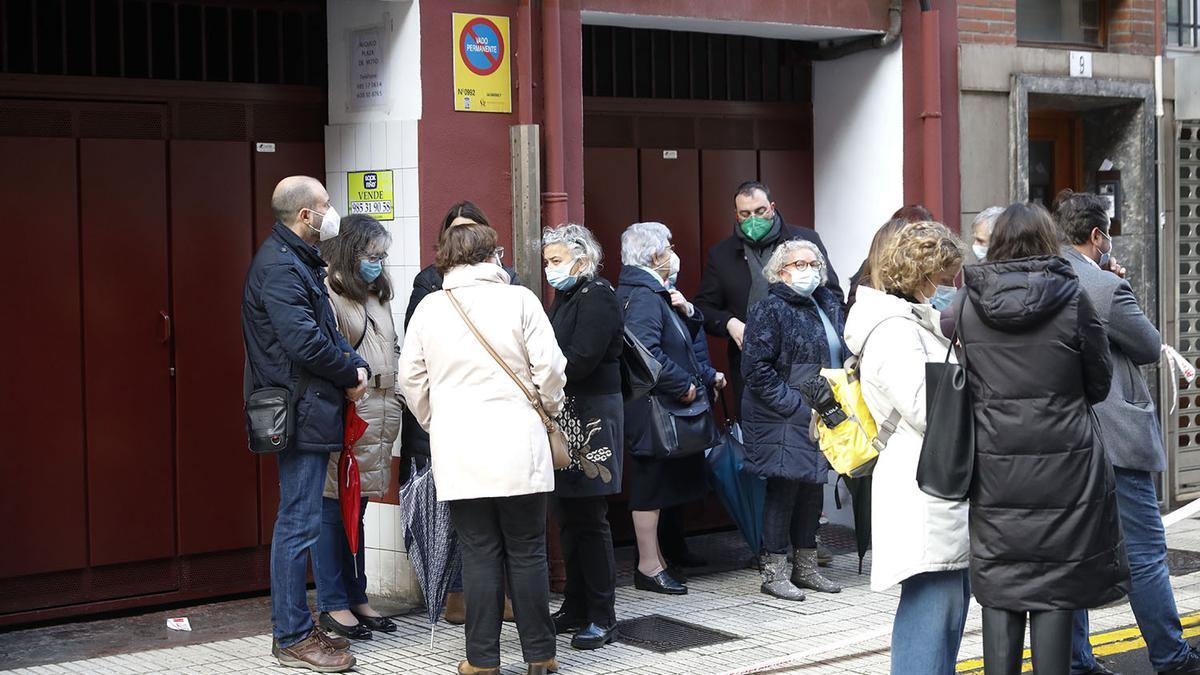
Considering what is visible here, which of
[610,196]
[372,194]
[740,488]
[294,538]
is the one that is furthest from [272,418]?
[610,196]

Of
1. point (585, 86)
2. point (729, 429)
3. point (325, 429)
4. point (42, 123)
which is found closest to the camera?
point (325, 429)

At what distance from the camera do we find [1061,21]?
1100 cm

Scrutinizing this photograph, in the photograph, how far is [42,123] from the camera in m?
7.57

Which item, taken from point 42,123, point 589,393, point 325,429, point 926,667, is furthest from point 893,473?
point 42,123

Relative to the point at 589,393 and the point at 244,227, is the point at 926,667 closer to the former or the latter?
the point at 589,393

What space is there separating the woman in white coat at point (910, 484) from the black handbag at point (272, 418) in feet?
7.80

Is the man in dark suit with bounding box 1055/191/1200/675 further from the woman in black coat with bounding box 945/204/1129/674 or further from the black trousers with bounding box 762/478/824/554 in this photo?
the black trousers with bounding box 762/478/824/554

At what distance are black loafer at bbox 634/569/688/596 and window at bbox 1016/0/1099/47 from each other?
454 centimetres

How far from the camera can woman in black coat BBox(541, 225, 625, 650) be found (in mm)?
7008

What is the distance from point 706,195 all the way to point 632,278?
1837mm

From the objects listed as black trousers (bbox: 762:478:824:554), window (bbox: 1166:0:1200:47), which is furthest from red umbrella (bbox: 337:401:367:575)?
window (bbox: 1166:0:1200:47)

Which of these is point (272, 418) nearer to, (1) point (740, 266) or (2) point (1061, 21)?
(1) point (740, 266)

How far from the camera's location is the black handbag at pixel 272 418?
666 centimetres

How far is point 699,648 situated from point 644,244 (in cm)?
217
